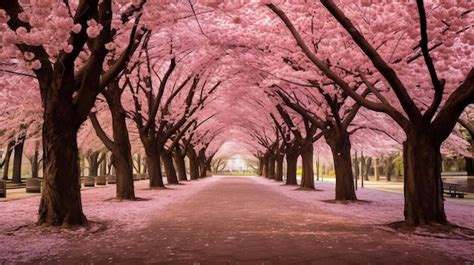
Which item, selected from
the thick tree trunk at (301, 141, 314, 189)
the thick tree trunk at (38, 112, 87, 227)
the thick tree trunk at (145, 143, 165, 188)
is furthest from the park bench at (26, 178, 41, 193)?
the thick tree trunk at (301, 141, 314, 189)

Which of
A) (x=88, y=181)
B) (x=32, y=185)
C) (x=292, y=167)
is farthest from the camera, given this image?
(x=292, y=167)

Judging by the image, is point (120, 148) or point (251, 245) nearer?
point (251, 245)

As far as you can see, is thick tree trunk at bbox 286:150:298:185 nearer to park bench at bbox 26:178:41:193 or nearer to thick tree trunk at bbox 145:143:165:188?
thick tree trunk at bbox 145:143:165:188

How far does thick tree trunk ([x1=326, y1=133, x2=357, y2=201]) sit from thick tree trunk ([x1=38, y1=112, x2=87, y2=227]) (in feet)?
37.0

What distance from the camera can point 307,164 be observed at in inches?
1099

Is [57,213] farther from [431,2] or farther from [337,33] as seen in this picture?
[431,2]

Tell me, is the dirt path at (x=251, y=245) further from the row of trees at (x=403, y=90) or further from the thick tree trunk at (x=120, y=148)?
the thick tree trunk at (x=120, y=148)

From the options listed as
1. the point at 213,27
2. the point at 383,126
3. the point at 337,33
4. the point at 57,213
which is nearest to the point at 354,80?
the point at 337,33

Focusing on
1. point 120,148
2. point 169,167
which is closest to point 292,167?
point 169,167

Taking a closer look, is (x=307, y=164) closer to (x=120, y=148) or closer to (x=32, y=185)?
(x=120, y=148)

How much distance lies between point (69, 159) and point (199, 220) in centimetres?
379

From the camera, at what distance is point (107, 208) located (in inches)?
593

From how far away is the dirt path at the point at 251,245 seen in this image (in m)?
6.73

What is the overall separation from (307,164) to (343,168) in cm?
1002
